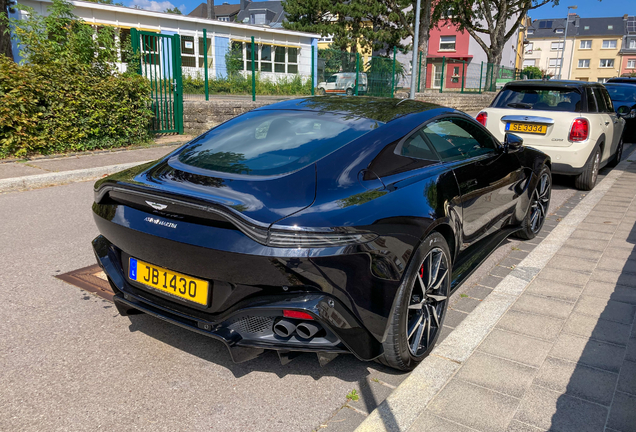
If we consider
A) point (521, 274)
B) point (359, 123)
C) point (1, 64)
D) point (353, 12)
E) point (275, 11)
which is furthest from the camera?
point (275, 11)

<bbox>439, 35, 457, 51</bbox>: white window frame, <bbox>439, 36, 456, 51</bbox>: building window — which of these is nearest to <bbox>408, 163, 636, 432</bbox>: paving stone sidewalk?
<bbox>439, 35, 457, 51</bbox>: white window frame

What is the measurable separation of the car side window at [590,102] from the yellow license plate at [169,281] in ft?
22.7

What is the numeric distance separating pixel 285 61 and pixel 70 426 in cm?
3121

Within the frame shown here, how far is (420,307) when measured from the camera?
2918 mm

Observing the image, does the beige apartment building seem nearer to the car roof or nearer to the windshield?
the windshield

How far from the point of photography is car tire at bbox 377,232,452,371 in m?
2.66

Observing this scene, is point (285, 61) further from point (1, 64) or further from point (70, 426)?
point (70, 426)

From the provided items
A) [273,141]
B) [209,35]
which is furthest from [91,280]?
[209,35]

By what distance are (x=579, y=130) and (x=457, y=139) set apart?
14.5ft

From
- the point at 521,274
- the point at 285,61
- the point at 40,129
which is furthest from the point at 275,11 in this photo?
the point at 521,274

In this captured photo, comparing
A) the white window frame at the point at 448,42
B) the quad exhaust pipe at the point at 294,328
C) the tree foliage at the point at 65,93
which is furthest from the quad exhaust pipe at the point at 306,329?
the white window frame at the point at 448,42

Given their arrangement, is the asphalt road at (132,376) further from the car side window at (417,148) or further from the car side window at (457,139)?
the car side window at (457,139)

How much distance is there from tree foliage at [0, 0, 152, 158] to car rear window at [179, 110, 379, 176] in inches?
254

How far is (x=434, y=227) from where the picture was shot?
116 inches
